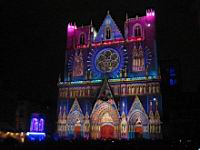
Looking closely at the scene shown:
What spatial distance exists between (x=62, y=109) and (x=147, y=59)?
64.1 feet

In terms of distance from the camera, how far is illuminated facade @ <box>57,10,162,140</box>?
139 ft

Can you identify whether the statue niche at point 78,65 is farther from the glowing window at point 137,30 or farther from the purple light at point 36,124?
the purple light at point 36,124

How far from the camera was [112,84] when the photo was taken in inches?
1812

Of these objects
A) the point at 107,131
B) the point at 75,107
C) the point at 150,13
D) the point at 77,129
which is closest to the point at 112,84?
the point at 75,107

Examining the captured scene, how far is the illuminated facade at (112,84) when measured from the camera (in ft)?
139

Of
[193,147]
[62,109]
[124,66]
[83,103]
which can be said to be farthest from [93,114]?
[193,147]

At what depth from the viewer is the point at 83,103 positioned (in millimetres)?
47094

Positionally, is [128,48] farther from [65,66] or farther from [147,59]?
[65,66]

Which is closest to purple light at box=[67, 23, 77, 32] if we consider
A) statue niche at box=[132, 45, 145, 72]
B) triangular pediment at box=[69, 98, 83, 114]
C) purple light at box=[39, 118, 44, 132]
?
statue niche at box=[132, 45, 145, 72]

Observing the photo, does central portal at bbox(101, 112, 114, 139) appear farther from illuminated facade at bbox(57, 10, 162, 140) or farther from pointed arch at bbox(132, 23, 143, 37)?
pointed arch at bbox(132, 23, 143, 37)

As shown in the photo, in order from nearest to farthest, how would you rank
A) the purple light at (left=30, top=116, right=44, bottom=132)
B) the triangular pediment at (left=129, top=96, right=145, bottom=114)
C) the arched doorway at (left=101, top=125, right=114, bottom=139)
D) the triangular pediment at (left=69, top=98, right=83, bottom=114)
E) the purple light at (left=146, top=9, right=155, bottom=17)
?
the triangular pediment at (left=129, top=96, right=145, bottom=114), the arched doorway at (left=101, top=125, right=114, bottom=139), the triangular pediment at (left=69, top=98, right=83, bottom=114), the purple light at (left=146, top=9, right=155, bottom=17), the purple light at (left=30, top=116, right=44, bottom=132)

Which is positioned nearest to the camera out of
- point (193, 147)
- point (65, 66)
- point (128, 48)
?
point (193, 147)

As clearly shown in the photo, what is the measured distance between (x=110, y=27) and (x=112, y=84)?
12.9 metres

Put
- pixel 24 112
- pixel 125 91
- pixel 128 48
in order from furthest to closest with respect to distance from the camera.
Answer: pixel 24 112
pixel 128 48
pixel 125 91
